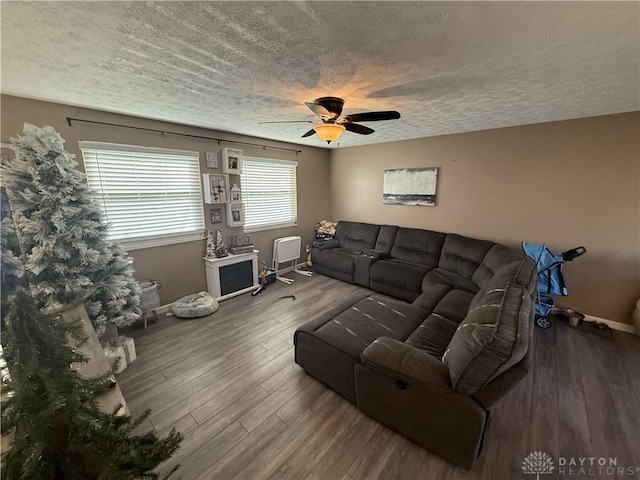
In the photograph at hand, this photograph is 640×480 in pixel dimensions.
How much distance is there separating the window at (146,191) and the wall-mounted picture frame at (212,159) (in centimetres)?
13

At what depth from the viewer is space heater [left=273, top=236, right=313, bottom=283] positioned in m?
4.63

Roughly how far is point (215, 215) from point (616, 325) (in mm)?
5333

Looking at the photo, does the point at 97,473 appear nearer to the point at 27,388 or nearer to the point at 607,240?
the point at 27,388

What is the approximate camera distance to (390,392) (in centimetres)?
174

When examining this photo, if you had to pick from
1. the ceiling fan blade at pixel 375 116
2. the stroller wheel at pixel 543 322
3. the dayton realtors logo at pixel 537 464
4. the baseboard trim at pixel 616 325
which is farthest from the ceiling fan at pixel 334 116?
the baseboard trim at pixel 616 325

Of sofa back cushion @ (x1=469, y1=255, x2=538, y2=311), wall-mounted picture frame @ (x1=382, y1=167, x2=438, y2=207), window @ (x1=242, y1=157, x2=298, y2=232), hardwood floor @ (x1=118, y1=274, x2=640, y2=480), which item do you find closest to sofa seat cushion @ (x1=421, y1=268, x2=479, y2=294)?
hardwood floor @ (x1=118, y1=274, x2=640, y2=480)

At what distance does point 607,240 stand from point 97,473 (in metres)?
4.61

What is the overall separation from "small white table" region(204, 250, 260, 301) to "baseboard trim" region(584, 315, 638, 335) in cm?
449

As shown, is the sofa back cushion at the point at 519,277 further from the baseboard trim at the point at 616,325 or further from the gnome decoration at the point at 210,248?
the gnome decoration at the point at 210,248

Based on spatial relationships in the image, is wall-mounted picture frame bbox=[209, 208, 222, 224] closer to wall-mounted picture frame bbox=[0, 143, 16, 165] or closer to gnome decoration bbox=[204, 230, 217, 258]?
gnome decoration bbox=[204, 230, 217, 258]

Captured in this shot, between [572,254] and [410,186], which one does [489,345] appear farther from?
[410,186]

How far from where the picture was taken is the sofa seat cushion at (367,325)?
2074 millimetres

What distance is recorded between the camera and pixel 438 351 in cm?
195

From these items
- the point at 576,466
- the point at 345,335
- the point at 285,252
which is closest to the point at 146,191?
the point at 285,252
